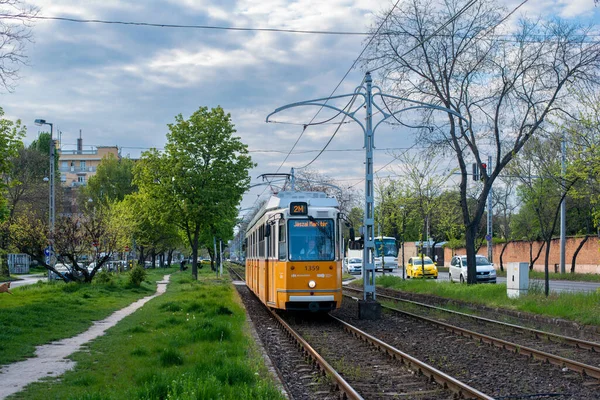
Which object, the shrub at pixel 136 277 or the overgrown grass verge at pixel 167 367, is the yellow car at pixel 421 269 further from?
the overgrown grass verge at pixel 167 367

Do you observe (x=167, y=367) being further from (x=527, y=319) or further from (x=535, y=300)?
(x=535, y=300)

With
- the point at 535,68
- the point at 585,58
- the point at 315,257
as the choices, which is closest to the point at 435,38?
the point at 535,68

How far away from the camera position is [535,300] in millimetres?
20359

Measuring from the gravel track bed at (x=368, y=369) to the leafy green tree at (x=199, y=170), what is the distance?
920 inches

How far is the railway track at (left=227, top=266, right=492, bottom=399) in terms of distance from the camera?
9.34m

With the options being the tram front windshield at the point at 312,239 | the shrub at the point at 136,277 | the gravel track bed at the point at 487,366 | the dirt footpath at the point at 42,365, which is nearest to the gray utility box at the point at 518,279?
the gravel track bed at the point at 487,366

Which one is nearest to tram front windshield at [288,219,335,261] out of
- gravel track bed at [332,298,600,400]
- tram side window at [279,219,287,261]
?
tram side window at [279,219,287,261]

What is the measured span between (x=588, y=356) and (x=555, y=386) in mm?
3119

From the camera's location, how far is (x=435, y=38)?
26219 millimetres

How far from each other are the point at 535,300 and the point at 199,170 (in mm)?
24344

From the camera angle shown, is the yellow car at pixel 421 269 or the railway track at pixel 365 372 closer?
the railway track at pixel 365 372

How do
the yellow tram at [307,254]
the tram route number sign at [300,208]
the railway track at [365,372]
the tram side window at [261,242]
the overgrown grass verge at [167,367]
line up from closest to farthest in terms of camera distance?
the overgrown grass verge at [167,367], the railway track at [365,372], the yellow tram at [307,254], the tram route number sign at [300,208], the tram side window at [261,242]

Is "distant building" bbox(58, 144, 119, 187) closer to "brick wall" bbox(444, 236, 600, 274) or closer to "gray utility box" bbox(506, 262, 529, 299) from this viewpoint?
"brick wall" bbox(444, 236, 600, 274)

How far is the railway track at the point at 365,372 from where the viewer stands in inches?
368
